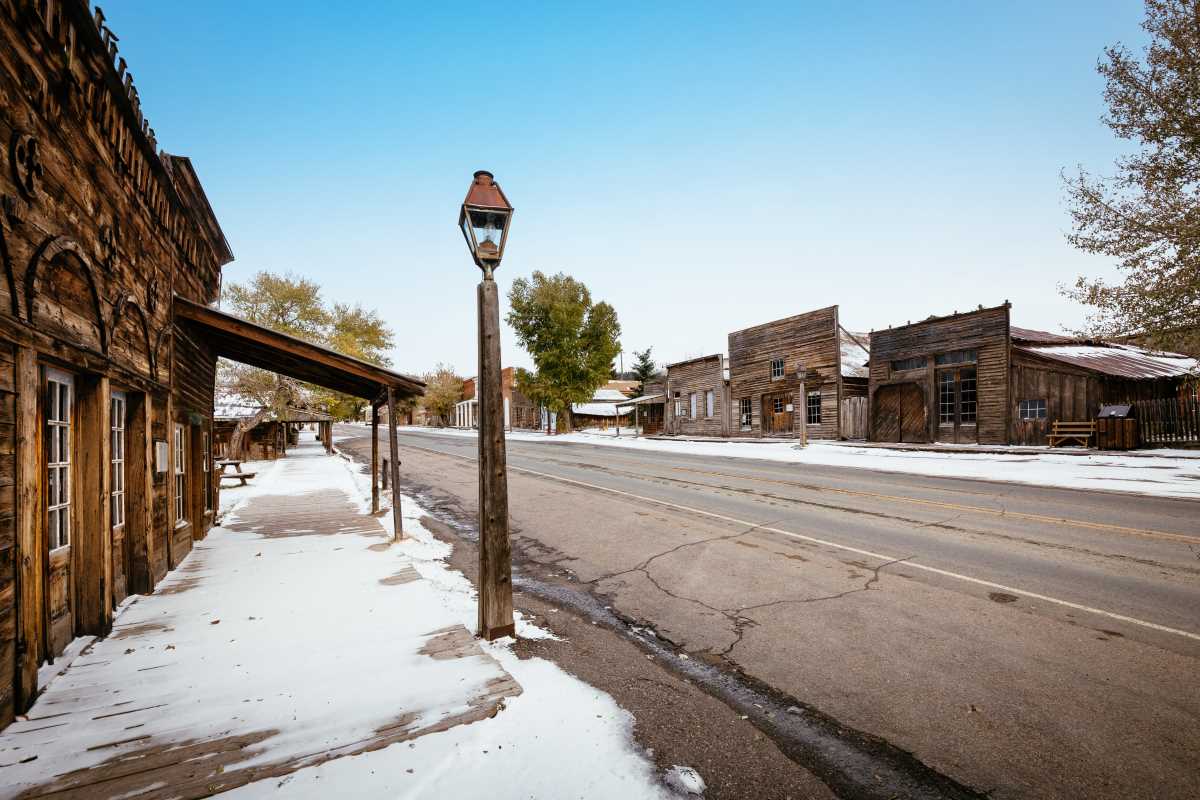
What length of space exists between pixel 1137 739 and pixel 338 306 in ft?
111

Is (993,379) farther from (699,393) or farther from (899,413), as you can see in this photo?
(699,393)

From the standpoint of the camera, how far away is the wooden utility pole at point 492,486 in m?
4.18

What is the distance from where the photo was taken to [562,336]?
41.4m

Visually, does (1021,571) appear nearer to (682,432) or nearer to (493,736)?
(493,736)

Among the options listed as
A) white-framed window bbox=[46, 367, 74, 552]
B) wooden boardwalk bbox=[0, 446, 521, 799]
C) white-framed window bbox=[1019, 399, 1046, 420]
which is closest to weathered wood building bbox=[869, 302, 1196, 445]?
white-framed window bbox=[1019, 399, 1046, 420]

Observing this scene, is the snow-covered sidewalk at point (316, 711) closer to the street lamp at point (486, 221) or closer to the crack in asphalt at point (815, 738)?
the crack in asphalt at point (815, 738)

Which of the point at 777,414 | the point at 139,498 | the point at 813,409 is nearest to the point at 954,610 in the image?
the point at 139,498

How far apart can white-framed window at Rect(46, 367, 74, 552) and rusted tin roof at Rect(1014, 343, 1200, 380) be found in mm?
24500

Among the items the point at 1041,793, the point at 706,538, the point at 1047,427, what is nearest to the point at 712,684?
the point at 1041,793

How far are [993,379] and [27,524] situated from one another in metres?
25.2

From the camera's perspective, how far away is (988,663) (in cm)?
376

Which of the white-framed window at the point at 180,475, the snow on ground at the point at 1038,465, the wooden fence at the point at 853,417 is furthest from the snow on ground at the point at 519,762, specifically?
the wooden fence at the point at 853,417

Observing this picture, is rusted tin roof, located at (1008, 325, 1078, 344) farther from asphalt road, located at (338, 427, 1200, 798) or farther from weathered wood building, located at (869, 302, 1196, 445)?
asphalt road, located at (338, 427, 1200, 798)

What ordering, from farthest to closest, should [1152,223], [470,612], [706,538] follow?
[1152,223] < [706,538] < [470,612]
